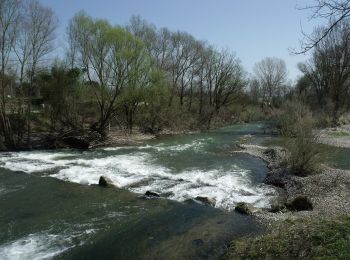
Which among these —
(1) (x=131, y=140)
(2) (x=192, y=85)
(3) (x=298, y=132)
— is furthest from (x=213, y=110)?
(3) (x=298, y=132)

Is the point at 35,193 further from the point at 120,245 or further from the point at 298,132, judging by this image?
the point at 298,132

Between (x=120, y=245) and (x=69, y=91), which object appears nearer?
(x=120, y=245)

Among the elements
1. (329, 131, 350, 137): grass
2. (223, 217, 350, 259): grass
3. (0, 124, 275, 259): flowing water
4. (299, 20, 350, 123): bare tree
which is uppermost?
(299, 20, 350, 123): bare tree

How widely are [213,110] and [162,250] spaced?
48484 millimetres

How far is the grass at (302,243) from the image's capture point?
7711 mm

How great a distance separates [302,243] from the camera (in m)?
8.35

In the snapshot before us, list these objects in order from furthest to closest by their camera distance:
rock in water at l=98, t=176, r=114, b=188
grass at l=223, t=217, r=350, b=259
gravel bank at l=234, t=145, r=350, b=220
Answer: rock in water at l=98, t=176, r=114, b=188 < gravel bank at l=234, t=145, r=350, b=220 < grass at l=223, t=217, r=350, b=259

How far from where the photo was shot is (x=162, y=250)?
10.0 m

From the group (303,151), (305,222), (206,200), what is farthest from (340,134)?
(305,222)

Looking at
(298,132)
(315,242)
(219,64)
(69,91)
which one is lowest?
(315,242)

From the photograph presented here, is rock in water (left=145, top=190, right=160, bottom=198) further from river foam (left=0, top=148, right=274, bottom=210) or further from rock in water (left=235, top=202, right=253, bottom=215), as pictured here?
rock in water (left=235, top=202, right=253, bottom=215)

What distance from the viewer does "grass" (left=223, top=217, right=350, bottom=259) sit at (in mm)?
7711

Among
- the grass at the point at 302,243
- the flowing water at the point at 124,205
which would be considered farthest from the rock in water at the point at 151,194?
the grass at the point at 302,243

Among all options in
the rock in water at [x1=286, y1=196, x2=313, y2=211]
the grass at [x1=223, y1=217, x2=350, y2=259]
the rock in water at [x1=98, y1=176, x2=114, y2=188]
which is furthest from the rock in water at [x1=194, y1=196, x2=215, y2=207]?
the rock in water at [x1=98, y1=176, x2=114, y2=188]
